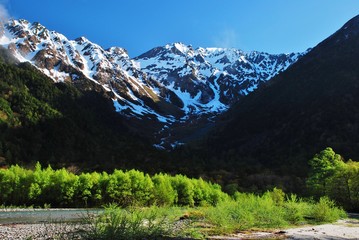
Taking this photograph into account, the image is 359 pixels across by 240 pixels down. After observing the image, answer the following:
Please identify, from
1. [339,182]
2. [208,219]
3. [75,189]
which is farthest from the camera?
[75,189]

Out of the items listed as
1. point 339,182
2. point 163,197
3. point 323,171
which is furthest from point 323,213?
point 163,197

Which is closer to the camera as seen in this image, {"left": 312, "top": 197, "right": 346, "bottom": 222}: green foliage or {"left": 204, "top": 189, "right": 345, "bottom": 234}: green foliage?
{"left": 204, "top": 189, "right": 345, "bottom": 234}: green foliage

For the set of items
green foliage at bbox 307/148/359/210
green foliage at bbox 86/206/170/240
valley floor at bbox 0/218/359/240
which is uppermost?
green foliage at bbox 307/148/359/210

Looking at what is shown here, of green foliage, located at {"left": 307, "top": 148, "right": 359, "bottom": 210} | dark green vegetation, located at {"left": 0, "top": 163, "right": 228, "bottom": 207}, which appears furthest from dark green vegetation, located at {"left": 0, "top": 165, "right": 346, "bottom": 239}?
green foliage, located at {"left": 307, "top": 148, "right": 359, "bottom": 210}

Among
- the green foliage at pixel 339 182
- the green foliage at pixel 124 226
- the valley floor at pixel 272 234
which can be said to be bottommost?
the valley floor at pixel 272 234

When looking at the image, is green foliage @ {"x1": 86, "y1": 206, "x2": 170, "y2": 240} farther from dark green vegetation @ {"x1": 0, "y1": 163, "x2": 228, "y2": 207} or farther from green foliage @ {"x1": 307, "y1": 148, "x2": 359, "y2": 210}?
dark green vegetation @ {"x1": 0, "y1": 163, "x2": 228, "y2": 207}

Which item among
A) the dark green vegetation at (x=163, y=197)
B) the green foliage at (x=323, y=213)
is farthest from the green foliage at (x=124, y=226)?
the green foliage at (x=323, y=213)

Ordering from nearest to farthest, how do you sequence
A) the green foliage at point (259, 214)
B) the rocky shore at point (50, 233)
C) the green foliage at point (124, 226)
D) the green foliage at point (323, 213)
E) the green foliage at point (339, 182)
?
the green foliage at point (124, 226) < the rocky shore at point (50, 233) < the green foliage at point (259, 214) < the green foliage at point (323, 213) < the green foliage at point (339, 182)

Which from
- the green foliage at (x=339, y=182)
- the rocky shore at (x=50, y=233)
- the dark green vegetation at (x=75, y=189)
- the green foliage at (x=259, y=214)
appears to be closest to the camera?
the rocky shore at (x=50, y=233)

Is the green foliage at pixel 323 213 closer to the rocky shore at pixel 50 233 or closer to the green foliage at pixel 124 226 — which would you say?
the green foliage at pixel 124 226

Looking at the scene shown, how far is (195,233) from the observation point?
2242 centimetres

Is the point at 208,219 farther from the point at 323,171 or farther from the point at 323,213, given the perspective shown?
the point at 323,171

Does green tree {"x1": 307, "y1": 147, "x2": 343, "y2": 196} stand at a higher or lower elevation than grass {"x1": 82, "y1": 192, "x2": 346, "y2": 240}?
higher

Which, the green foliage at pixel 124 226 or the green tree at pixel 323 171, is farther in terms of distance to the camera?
the green tree at pixel 323 171
